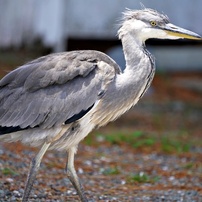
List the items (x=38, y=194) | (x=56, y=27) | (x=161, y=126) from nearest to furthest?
(x=38, y=194)
(x=161, y=126)
(x=56, y=27)

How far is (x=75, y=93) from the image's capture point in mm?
7613

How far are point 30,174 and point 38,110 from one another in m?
0.64

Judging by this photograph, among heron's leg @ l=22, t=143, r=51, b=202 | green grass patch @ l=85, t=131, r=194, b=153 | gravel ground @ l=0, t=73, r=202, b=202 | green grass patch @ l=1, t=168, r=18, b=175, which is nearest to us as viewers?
heron's leg @ l=22, t=143, r=51, b=202

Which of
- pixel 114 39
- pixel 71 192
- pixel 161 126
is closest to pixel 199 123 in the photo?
pixel 161 126

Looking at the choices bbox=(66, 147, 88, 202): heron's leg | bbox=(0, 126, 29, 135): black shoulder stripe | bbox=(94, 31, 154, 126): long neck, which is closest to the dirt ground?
bbox=(66, 147, 88, 202): heron's leg

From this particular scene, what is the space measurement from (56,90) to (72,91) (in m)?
0.16

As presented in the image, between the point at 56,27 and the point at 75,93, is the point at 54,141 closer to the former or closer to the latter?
the point at 75,93

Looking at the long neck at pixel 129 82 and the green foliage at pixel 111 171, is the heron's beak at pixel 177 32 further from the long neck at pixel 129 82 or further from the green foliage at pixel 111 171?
the green foliage at pixel 111 171

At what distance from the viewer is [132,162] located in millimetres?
10766

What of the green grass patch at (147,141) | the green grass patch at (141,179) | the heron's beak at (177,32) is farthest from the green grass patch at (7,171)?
the green grass patch at (147,141)

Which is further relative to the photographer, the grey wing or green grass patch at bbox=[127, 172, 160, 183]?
green grass patch at bbox=[127, 172, 160, 183]

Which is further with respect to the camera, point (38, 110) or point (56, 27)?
point (56, 27)

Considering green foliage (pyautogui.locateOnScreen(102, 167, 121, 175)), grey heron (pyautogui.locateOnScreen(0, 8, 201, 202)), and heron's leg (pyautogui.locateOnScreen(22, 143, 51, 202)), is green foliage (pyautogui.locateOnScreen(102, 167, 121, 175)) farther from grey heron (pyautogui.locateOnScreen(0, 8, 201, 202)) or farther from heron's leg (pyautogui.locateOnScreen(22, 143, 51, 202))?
heron's leg (pyautogui.locateOnScreen(22, 143, 51, 202))

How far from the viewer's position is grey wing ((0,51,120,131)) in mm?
7562
